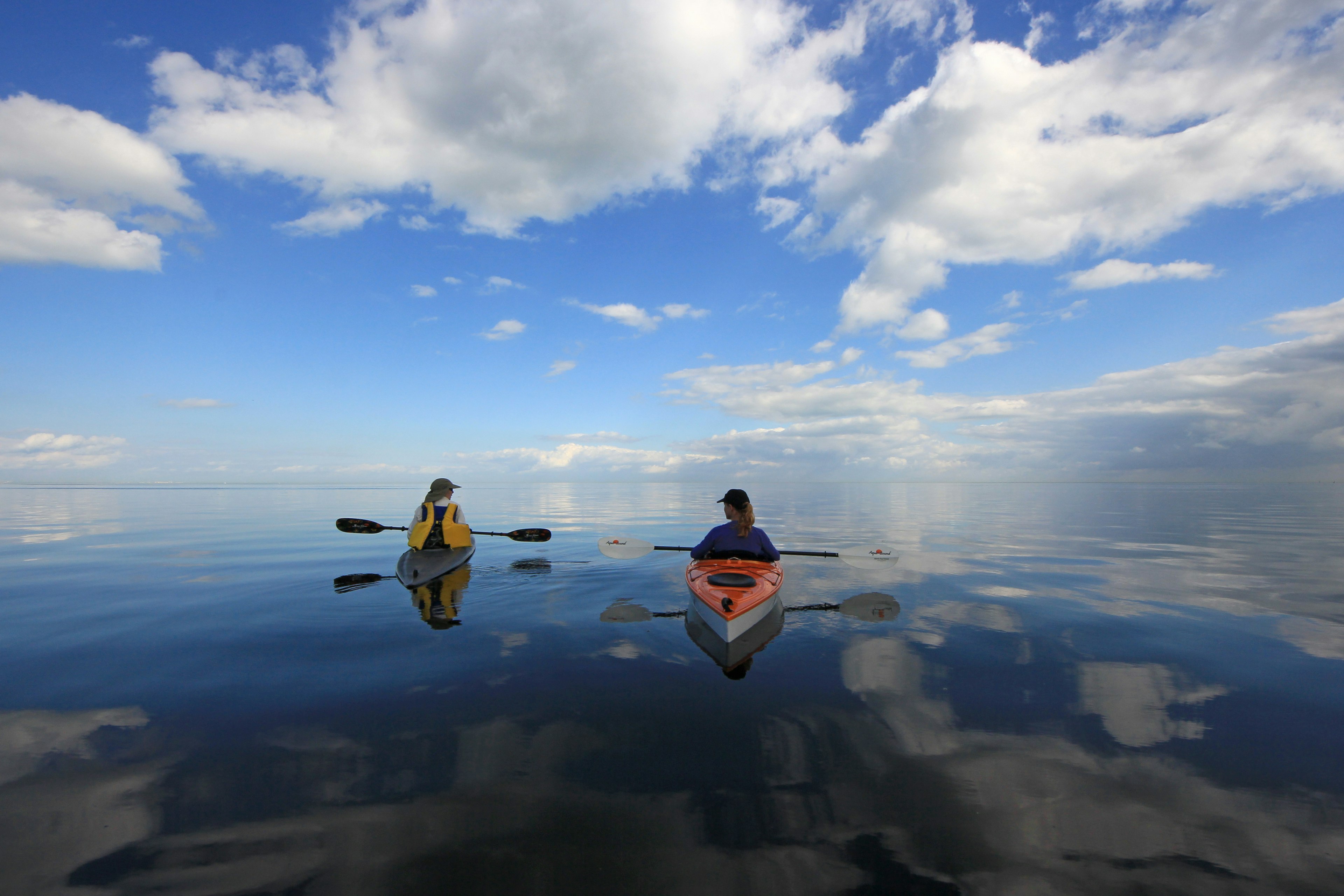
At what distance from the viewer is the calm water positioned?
3.61 meters

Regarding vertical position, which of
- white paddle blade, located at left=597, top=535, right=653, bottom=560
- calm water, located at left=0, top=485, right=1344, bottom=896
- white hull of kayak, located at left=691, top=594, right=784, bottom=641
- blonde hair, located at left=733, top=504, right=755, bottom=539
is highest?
blonde hair, located at left=733, top=504, right=755, bottom=539

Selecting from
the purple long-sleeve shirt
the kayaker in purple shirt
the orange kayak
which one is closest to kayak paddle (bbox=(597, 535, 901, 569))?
the purple long-sleeve shirt

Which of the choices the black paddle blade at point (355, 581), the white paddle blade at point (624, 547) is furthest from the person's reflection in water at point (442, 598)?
the white paddle blade at point (624, 547)

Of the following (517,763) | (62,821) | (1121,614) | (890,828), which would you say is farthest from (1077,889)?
(1121,614)

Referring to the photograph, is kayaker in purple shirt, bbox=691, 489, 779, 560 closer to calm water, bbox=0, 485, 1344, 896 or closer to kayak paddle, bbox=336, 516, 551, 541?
calm water, bbox=0, 485, 1344, 896

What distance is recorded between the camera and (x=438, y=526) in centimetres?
1386

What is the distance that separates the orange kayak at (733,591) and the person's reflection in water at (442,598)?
423cm

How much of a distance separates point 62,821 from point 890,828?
6.18 meters

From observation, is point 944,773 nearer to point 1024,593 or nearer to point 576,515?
point 1024,593

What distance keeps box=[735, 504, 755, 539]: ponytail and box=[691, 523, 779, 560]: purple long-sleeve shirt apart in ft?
0.13

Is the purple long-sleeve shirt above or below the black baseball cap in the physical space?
below

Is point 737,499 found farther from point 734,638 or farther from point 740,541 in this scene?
point 734,638

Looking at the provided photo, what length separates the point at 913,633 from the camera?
344 inches

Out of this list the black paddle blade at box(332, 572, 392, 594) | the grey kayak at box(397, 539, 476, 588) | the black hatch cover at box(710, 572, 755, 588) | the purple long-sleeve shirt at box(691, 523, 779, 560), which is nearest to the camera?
the black hatch cover at box(710, 572, 755, 588)
